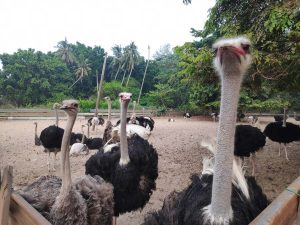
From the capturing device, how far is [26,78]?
3197 centimetres

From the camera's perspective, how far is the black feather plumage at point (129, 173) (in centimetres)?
345

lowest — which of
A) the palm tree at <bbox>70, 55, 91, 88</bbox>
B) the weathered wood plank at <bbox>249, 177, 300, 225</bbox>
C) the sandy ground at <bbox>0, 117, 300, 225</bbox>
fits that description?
the sandy ground at <bbox>0, 117, 300, 225</bbox>

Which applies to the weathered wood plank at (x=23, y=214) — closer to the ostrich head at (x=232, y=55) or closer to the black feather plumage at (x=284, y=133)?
the ostrich head at (x=232, y=55)

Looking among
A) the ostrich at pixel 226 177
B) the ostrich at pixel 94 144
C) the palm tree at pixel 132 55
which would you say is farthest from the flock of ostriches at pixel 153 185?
the palm tree at pixel 132 55

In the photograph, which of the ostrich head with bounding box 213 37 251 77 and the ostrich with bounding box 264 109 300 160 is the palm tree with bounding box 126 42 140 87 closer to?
the ostrich with bounding box 264 109 300 160

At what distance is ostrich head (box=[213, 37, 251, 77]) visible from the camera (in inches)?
63.8

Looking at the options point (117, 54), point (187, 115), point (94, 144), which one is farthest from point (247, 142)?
point (117, 54)

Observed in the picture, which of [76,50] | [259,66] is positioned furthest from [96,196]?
[76,50]

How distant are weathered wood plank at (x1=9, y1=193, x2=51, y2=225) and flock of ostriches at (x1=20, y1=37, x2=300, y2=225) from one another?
0.73 meters

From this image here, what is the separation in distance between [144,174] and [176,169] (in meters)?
2.68

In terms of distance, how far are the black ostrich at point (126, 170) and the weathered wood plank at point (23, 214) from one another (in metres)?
1.81

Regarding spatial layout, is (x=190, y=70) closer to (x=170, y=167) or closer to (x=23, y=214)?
(x=170, y=167)

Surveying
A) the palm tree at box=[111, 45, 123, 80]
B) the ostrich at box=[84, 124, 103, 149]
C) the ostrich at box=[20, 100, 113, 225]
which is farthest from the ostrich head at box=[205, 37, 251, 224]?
the palm tree at box=[111, 45, 123, 80]

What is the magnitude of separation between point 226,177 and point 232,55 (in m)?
0.64
